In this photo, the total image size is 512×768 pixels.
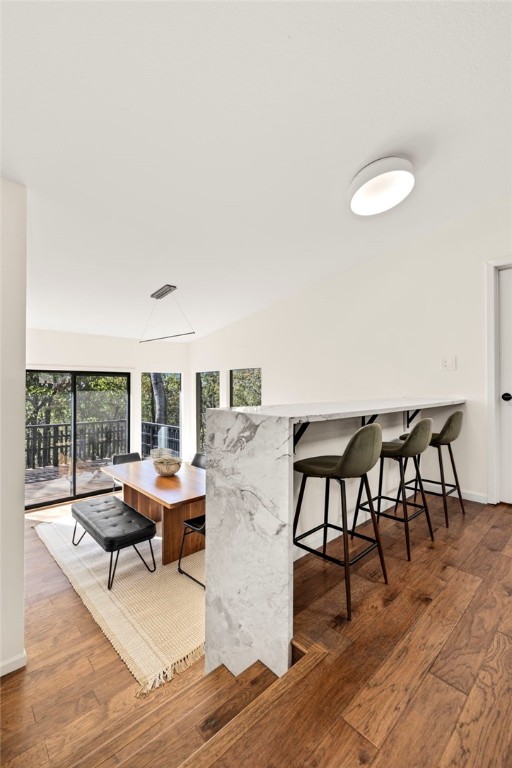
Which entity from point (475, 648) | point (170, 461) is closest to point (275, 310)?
point (170, 461)

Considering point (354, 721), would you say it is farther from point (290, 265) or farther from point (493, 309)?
point (290, 265)

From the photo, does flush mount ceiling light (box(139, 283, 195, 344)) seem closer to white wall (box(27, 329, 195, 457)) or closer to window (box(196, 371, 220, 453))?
white wall (box(27, 329, 195, 457))

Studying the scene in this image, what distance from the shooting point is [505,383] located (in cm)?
304

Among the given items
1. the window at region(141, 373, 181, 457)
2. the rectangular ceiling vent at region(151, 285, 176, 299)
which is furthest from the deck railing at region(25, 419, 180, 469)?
the rectangular ceiling vent at region(151, 285, 176, 299)

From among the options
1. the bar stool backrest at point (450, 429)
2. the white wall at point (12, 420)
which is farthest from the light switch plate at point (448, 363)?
the white wall at point (12, 420)

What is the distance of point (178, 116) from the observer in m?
1.70

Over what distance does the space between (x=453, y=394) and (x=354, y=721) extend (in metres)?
2.79

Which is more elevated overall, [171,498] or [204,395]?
[204,395]

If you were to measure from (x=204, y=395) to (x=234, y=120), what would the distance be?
512cm

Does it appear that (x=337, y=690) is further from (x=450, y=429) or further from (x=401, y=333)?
(x=401, y=333)

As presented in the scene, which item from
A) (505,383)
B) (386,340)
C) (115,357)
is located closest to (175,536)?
(386,340)

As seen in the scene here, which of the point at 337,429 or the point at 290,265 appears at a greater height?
the point at 290,265

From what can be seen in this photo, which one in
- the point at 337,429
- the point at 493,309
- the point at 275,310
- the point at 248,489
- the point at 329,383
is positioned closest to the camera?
the point at 248,489

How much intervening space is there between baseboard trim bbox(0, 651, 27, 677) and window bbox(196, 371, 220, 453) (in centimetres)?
437
